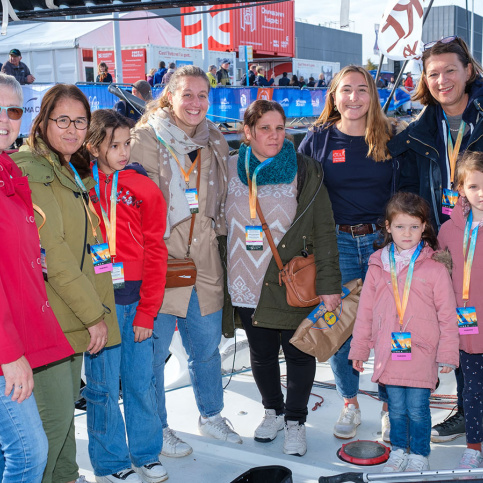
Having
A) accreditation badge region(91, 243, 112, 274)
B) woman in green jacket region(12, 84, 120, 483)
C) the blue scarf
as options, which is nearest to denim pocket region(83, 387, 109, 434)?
woman in green jacket region(12, 84, 120, 483)

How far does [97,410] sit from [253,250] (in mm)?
1114

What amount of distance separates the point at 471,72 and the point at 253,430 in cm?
236

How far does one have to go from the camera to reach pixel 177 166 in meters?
3.19

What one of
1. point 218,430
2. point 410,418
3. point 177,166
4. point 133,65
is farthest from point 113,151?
point 133,65

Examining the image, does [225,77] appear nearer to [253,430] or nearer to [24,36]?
[24,36]

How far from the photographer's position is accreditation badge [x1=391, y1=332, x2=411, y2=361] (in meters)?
2.87

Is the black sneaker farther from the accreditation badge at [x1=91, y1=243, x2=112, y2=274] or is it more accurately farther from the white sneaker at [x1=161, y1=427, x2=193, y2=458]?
the accreditation badge at [x1=91, y1=243, x2=112, y2=274]

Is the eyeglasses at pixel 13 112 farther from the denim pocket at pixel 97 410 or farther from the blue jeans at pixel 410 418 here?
the blue jeans at pixel 410 418

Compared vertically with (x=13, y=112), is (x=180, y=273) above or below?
below

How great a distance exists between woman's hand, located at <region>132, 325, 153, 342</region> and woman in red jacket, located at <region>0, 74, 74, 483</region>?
0.69m

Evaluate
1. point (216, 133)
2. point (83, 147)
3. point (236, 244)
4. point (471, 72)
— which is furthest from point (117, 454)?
point (471, 72)

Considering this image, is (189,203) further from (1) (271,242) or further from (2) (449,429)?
(2) (449,429)

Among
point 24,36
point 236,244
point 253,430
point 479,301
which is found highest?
point 24,36

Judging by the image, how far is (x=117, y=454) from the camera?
2898 millimetres
